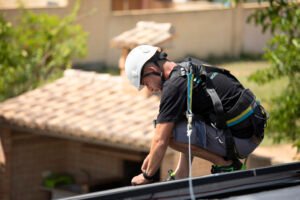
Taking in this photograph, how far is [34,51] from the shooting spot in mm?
13836

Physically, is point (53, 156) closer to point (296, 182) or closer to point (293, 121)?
point (293, 121)

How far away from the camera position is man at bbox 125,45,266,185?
5.52 m

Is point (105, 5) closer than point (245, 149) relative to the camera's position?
No

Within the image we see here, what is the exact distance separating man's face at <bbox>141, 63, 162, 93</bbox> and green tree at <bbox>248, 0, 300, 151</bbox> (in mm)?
3342

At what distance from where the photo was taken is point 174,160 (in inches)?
379

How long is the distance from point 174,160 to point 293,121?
1.40 m

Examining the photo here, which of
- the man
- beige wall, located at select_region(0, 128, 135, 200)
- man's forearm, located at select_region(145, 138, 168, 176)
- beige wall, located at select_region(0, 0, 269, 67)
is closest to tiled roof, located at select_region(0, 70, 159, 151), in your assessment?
beige wall, located at select_region(0, 128, 135, 200)

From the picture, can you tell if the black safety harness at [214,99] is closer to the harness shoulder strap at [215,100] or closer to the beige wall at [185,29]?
the harness shoulder strap at [215,100]

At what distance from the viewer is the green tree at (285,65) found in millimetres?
8820

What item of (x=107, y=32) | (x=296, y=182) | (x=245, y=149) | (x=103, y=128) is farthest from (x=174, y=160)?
(x=107, y=32)

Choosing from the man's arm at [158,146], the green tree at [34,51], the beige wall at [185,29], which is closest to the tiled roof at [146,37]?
the green tree at [34,51]

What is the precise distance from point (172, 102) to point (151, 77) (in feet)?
0.76

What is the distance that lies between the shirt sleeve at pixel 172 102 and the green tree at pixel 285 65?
11.0 ft

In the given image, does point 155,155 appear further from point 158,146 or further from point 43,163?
point 43,163
